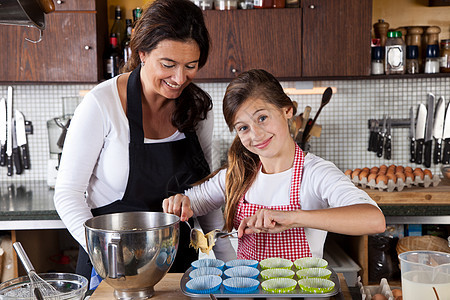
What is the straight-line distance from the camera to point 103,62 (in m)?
2.93

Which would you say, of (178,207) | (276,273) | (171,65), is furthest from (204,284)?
(171,65)

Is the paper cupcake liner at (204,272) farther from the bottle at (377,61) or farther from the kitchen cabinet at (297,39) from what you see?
Answer: the bottle at (377,61)

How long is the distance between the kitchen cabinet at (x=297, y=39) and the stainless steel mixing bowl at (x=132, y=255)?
6.05ft

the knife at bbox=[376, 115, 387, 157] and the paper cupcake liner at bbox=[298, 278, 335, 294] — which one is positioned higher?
the knife at bbox=[376, 115, 387, 157]

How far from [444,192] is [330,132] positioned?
0.88 m

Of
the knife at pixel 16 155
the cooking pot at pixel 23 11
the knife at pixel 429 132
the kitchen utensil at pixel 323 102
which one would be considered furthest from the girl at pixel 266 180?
the knife at pixel 16 155

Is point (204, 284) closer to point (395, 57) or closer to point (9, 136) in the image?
point (395, 57)

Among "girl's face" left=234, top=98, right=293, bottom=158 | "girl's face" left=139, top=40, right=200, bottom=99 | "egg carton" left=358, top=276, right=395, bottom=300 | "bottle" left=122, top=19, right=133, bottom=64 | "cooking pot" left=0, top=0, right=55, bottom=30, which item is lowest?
"egg carton" left=358, top=276, right=395, bottom=300

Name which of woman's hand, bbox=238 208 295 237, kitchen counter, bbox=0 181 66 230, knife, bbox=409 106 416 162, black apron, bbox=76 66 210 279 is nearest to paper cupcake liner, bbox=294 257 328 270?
woman's hand, bbox=238 208 295 237

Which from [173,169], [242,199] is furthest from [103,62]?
[242,199]

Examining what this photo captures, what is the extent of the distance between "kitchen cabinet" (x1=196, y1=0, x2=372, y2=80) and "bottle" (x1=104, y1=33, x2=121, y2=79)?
0.55 metres

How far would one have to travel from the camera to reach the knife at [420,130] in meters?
3.01

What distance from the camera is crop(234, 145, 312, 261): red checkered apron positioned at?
1.55m

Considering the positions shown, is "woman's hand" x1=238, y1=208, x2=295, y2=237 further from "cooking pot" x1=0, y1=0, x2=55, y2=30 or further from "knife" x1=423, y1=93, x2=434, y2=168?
"knife" x1=423, y1=93, x2=434, y2=168
